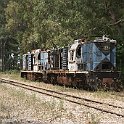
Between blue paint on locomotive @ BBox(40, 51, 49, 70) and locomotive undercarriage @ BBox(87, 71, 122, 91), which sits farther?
blue paint on locomotive @ BBox(40, 51, 49, 70)

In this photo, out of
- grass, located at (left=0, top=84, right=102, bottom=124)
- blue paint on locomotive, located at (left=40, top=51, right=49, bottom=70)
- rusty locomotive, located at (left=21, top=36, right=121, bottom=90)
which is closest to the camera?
grass, located at (left=0, top=84, right=102, bottom=124)

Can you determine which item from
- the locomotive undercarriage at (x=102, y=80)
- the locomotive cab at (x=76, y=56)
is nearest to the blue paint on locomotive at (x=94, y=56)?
the locomotive cab at (x=76, y=56)

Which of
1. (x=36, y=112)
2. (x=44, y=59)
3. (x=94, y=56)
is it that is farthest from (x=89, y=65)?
(x=44, y=59)

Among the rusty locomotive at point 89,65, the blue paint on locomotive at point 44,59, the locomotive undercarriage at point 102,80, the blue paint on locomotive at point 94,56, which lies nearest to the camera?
the locomotive undercarriage at point 102,80

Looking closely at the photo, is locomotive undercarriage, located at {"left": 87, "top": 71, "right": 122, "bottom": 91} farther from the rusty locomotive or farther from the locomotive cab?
the locomotive cab

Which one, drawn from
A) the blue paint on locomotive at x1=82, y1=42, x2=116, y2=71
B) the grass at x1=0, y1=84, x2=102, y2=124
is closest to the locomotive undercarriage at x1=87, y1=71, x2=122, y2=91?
the blue paint on locomotive at x1=82, y1=42, x2=116, y2=71

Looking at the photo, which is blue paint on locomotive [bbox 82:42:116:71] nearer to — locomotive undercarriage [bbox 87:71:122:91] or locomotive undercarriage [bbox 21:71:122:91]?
locomotive undercarriage [bbox 21:71:122:91]

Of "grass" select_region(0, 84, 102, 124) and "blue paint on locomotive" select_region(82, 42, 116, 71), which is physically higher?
"blue paint on locomotive" select_region(82, 42, 116, 71)

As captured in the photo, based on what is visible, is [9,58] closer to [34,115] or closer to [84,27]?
[84,27]

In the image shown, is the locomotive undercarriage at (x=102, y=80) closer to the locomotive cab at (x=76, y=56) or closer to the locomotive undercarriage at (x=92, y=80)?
the locomotive undercarriage at (x=92, y=80)

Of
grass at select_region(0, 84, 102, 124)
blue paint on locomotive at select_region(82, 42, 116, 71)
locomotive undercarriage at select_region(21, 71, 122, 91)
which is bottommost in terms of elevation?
grass at select_region(0, 84, 102, 124)

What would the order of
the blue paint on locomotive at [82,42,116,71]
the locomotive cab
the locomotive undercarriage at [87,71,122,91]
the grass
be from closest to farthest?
the grass → the locomotive undercarriage at [87,71,122,91] → the blue paint on locomotive at [82,42,116,71] → the locomotive cab

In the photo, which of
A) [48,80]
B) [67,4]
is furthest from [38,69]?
[67,4]

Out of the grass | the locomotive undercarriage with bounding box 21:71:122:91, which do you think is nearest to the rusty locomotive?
the locomotive undercarriage with bounding box 21:71:122:91
